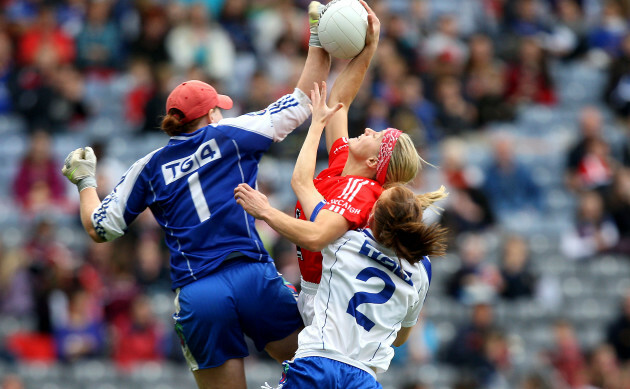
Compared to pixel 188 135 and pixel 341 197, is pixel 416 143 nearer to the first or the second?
pixel 188 135

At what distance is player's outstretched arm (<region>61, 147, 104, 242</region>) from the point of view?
611cm

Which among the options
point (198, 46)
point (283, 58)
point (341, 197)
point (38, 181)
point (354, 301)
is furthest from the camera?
point (198, 46)

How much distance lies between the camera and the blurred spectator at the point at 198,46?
14.7 meters

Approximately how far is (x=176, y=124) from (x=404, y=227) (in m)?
1.47

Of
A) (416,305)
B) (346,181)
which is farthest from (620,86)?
(346,181)

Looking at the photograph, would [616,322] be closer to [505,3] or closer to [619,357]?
[619,357]

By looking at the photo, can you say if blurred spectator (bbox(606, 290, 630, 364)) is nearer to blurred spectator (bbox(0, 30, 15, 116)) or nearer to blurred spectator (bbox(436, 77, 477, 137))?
blurred spectator (bbox(436, 77, 477, 137))

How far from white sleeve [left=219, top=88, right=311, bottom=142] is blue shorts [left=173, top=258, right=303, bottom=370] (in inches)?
29.7

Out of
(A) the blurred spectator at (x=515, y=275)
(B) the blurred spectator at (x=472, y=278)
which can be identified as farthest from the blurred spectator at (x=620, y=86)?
(B) the blurred spectator at (x=472, y=278)

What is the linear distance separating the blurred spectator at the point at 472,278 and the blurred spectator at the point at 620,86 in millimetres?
4320

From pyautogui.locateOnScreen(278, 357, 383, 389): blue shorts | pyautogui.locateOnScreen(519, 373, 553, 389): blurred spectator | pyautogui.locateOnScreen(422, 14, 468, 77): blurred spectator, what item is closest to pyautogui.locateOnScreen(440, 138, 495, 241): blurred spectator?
pyautogui.locateOnScreen(422, 14, 468, 77): blurred spectator

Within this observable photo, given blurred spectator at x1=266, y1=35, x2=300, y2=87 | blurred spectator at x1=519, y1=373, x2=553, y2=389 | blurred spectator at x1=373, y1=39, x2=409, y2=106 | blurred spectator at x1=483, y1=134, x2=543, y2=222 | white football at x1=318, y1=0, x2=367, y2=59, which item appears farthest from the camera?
blurred spectator at x1=266, y1=35, x2=300, y2=87

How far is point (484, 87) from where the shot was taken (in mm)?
15211

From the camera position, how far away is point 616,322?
12.5 meters
